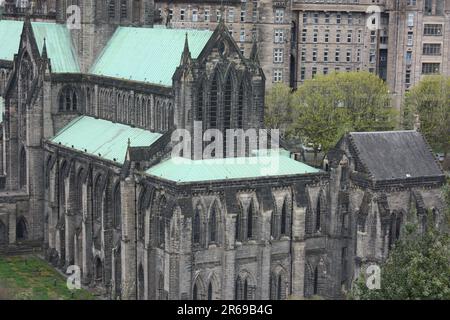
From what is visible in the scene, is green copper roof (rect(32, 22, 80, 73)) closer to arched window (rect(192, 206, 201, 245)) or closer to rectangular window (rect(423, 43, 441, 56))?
arched window (rect(192, 206, 201, 245))

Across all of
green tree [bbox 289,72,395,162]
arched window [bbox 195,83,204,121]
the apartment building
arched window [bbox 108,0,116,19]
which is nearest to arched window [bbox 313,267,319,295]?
arched window [bbox 195,83,204,121]

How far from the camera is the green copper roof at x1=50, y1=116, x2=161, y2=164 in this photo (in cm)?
8010

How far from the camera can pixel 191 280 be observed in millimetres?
70500

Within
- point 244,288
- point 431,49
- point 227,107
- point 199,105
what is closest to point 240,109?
point 227,107

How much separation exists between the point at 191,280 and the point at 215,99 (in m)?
14.8

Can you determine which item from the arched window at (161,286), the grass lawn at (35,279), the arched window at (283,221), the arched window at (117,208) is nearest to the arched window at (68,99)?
the grass lawn at (35,279)

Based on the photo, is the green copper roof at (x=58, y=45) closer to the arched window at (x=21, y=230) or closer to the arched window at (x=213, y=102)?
the arched window at (x=21, y=230)

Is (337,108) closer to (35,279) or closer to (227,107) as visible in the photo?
(227,107)

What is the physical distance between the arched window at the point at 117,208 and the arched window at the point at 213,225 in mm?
9793

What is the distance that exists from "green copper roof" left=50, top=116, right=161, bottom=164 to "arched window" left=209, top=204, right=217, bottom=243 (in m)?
10.2

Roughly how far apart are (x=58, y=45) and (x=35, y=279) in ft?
82.8
